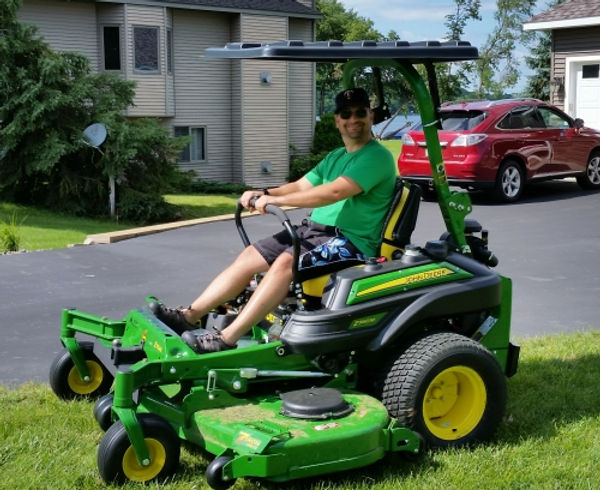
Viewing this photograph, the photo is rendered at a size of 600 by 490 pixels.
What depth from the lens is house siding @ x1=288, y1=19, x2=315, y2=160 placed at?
27.3m

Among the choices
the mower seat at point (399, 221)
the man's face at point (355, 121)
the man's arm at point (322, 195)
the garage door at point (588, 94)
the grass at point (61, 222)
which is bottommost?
the grass at point (61, 222)

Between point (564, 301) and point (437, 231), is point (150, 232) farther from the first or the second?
point (564, 301)

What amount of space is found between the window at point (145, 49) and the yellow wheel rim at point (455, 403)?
64.1 feet

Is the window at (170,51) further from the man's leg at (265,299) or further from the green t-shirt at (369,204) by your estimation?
the man's leg at (265,299)

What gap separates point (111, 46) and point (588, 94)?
1191cm

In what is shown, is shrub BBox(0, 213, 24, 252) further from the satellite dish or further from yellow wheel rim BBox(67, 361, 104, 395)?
yellow wheel rim BBox(67, 361, 104, 395)

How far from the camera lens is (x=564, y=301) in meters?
8.45

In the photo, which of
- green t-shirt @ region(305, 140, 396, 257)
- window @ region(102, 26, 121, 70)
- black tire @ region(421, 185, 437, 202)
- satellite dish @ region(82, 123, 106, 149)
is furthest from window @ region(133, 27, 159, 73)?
green t-shirt @ region(305, 140, 396, 257)

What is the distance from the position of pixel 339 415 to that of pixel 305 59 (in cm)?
185

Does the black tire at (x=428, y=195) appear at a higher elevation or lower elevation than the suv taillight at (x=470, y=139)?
lower

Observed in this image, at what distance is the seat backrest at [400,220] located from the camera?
5.12 m

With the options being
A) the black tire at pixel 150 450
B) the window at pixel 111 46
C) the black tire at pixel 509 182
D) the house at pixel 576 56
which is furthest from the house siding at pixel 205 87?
the black tire at pixel 150 450

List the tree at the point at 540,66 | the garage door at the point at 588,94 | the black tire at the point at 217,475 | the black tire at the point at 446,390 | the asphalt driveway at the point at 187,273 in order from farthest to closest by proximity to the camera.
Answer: the tree at the point at 540,66
the garage door at the point at 588,94
the asphalt driveway at the point at 187,273
the black tire at the point at 446,390
the black tire at the point at 217,475

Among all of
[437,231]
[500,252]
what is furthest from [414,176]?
[500,252]
